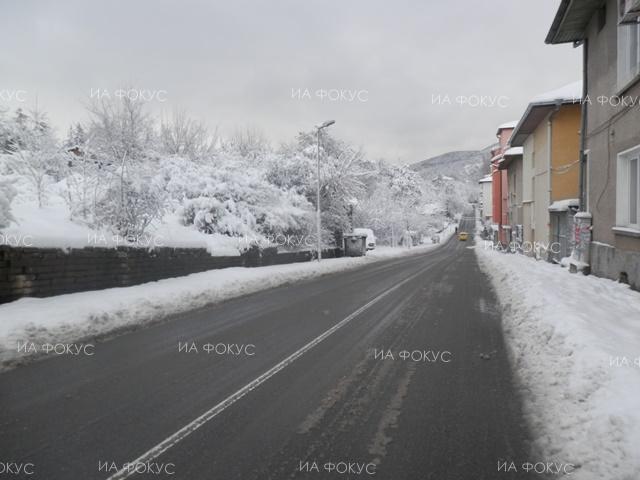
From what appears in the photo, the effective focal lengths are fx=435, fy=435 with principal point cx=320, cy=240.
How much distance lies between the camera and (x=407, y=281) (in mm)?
16297

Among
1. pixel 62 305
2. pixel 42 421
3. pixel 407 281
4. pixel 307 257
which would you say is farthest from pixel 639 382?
pixel 307 257

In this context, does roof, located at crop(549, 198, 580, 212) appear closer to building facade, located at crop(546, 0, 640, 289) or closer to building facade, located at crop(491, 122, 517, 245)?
building facade, located at crop(546, 0, 640, 289)

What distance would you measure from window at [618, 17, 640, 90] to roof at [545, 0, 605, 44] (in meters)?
1.93

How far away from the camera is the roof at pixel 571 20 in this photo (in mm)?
11602

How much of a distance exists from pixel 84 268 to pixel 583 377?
10.1 m

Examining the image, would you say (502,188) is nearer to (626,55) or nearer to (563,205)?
(563,205)

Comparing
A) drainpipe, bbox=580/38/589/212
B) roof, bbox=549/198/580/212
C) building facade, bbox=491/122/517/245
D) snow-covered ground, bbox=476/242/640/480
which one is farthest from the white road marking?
building facade, bbox=491/122/517/245

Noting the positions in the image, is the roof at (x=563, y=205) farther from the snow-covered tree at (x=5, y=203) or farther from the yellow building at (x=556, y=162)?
the snow-covered tree at (x=5, y=203)

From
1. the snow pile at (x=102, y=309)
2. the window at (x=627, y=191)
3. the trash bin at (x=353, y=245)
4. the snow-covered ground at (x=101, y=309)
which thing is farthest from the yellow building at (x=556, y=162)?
the trash bin at (x=353, y=245)

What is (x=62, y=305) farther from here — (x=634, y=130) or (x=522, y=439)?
(x=634, y=130)

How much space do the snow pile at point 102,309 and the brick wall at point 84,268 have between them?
0.25m

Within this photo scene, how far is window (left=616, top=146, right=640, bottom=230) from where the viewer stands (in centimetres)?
985

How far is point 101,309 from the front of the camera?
28.1ft

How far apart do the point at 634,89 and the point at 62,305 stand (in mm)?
12556
